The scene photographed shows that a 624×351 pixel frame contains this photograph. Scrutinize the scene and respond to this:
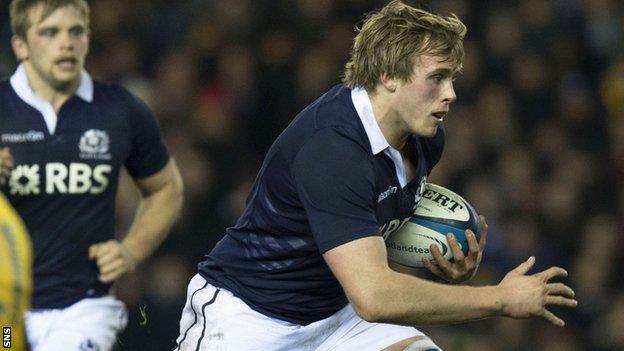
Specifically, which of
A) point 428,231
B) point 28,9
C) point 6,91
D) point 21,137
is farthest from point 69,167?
point 428,231

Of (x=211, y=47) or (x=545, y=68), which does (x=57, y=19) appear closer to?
(x=211, y=47)

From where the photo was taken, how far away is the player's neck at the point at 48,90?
600cm

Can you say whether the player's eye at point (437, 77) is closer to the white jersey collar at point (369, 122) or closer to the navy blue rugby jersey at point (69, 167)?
the white jersey collar at point (369, 122)

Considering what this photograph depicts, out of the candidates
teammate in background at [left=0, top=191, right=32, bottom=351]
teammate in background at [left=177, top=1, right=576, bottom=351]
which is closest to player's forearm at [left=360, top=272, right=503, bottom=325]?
teammate in background at [left=177, top=1, right=576, bottom=351]

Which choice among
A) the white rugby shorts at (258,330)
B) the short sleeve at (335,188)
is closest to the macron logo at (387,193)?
the short sleeve at (335,188)

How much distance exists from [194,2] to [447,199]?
5.35 metres

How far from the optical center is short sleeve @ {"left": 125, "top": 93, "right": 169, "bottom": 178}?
607 centimetres

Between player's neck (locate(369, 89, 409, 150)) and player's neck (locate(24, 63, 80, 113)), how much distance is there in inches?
76.7

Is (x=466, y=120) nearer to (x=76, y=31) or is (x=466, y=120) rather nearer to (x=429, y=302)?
(x=76, y=31)

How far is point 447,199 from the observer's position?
524cm

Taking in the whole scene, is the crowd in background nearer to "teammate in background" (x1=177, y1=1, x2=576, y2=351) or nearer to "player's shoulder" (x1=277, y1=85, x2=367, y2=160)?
"teammate in background" (x1=177, y1=1, x2=576, y2=351)

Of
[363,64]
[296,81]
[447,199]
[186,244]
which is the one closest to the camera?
[363,64]

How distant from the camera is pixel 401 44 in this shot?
456cm

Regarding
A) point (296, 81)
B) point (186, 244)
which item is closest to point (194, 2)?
point (296, 81)
